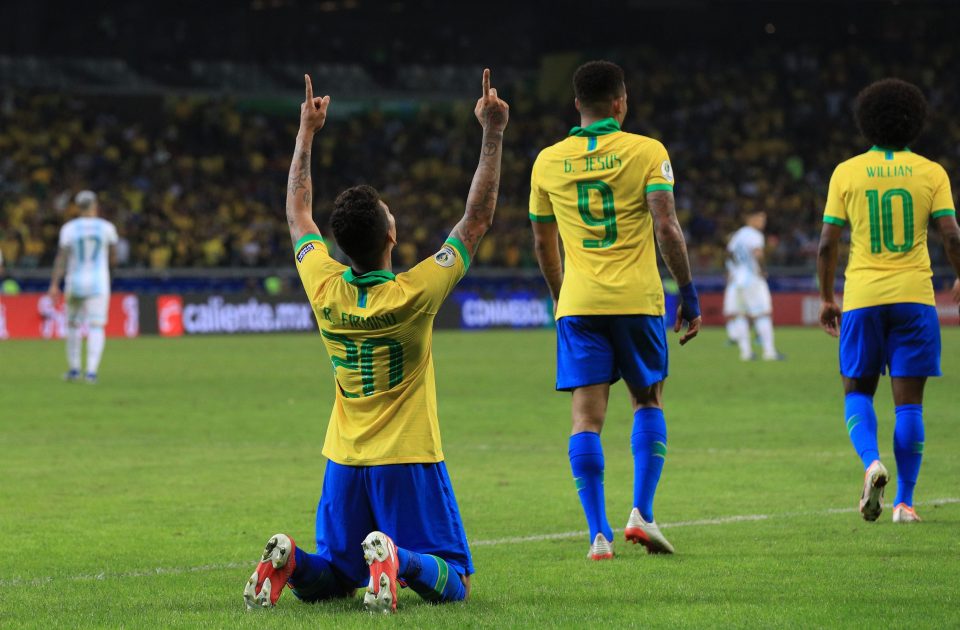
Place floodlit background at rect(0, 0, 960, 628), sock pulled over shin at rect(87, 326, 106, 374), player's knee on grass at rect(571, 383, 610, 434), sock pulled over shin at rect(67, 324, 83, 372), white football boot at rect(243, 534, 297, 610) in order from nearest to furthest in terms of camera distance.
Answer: white football boot at rect(243, 534, 297, 610)
floodlit background at rect(0, 0, 960, 628)
player's knee on grass at rect(571, 383, 610, 434)
sock pulled over shin at rect(87, 326, 106, 374)
sock pulled over shin at rect(67, 324, 83, 372)

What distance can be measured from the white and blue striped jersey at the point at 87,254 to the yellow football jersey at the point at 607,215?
12.9 meters

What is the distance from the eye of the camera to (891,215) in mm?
7750

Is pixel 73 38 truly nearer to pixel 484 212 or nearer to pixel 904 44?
pixel 904 44

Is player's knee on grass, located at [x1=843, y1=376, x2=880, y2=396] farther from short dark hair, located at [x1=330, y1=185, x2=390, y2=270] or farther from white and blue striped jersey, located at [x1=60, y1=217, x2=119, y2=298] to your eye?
white and blue striped jersey, located at [x1=60, y1=217, x2=119, y2=298]

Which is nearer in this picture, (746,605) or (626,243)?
(746,605)

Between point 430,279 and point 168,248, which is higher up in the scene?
point 168,248

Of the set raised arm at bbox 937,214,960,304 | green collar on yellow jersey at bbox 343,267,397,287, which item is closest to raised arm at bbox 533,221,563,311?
green collar on yellow jersey at bbox 343,267,397,287

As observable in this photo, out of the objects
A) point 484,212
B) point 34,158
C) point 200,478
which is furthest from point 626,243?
point 34,158

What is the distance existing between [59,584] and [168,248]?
1214 inches

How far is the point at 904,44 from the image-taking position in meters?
49.6

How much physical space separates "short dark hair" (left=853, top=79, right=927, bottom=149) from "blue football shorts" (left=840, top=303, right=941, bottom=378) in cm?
83

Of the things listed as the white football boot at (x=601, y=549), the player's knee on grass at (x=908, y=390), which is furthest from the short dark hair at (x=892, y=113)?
the white football boot at (x=601, y=549)

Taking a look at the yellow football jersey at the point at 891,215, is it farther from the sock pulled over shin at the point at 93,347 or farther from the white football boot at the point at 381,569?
the sock pulled over shin at the point at 93,347

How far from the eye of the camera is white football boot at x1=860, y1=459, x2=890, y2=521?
711 centimetres
